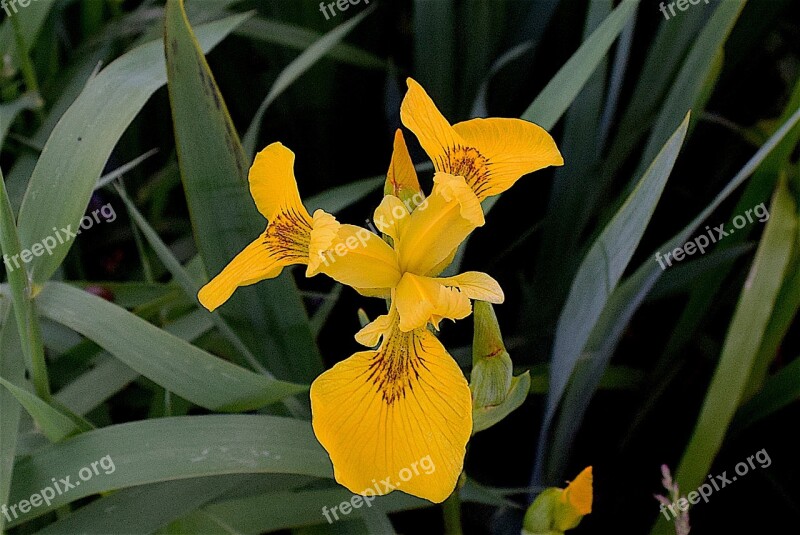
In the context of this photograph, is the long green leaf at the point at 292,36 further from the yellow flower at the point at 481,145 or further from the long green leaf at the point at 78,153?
the yellow flower at the point at 481,145

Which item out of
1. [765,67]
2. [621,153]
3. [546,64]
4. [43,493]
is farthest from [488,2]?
[43,493]

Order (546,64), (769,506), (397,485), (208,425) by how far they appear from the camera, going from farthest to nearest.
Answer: (546,64) → (769,506) → (208,425) → (397,485)

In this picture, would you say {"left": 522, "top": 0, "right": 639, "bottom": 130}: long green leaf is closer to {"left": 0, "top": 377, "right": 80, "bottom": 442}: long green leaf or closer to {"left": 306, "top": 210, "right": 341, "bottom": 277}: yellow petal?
{"left": 306, "top": 210, "right": 341, "bottom": 277}: yellow petal

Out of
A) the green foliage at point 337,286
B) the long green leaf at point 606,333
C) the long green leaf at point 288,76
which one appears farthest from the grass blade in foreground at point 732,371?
the long green leaf at point 288,76

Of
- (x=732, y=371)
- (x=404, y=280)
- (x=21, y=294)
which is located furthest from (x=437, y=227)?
(x=732, y=371)

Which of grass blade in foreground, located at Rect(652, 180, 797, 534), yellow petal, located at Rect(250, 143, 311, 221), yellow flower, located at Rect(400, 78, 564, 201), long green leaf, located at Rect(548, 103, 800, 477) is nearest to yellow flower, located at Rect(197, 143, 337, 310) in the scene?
yellow petal, located at Rect(250, 143, 311, 221)

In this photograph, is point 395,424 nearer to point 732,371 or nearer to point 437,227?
point 437,227

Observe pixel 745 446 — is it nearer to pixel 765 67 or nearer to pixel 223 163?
pixel 765 67
